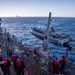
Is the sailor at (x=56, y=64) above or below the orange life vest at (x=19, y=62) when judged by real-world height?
below

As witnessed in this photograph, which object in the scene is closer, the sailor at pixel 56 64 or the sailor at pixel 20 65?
the sailor at pixel 20 65

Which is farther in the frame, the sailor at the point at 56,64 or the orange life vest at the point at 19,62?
the sailor at the point at 56,64

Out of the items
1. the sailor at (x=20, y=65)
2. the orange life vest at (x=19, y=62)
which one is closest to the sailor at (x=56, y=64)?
the sailor at (x=20, y=65)

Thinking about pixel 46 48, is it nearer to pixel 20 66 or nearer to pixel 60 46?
pixel 20 66

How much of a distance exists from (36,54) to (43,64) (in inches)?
192

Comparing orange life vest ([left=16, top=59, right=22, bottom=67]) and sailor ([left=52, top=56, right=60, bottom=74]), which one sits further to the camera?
sailor ([left=52, top=56, right=60, bottom=74])

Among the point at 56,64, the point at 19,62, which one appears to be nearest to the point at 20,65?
the point at 19,62

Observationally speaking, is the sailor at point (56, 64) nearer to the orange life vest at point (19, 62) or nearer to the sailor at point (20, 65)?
the sailor at point (20, 65)

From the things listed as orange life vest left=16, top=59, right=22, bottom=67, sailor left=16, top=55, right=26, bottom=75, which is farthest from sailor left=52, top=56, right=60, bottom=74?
orange life vest left=16, top=59, right=22, bottom=67

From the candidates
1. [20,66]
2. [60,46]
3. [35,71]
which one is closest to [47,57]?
[35,71]

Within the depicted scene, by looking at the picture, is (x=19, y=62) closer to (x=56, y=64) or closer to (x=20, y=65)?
(x=20, y=65)

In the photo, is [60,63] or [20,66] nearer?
[20,66]

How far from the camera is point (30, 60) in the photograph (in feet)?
63.6

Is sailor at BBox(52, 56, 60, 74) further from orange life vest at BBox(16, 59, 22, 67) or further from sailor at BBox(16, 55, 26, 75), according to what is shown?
orange life vest at BBox(16, 59, 22, 67)
